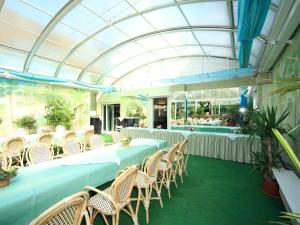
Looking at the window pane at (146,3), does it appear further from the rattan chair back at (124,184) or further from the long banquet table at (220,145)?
the rattan chair back at (124,184)

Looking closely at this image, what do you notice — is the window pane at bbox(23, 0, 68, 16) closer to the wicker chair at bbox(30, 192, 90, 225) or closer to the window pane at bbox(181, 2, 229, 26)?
the window pane at bbox(181, 2, 229, 26)

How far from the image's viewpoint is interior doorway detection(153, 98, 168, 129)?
9.42m

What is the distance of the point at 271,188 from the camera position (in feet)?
10.3

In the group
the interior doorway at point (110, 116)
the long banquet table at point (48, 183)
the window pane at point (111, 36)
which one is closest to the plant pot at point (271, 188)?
the long banquet table at point (48, 183)

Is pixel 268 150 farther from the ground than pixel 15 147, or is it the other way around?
pixel 268 150

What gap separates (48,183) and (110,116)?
1081cm

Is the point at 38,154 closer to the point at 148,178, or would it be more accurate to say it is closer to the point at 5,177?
the point at 5,177

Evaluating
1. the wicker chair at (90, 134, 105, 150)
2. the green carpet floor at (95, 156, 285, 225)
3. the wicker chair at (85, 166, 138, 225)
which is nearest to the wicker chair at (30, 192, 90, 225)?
the wicker chair at (85, 166, 138, 225)

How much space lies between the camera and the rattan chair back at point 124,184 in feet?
5.69

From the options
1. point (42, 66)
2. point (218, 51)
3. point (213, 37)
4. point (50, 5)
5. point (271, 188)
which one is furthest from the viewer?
point (42, 66)

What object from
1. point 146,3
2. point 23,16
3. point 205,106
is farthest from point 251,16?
point 205,106

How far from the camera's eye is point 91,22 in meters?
5.63

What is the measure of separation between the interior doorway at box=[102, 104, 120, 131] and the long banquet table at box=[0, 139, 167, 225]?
31.0 feet

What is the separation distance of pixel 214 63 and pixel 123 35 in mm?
4582
